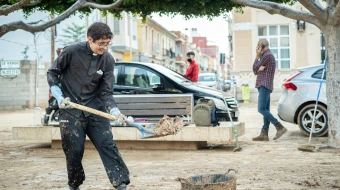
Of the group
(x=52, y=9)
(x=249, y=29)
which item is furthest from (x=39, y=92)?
(x=52, y=9)

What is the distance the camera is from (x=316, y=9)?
400 inches

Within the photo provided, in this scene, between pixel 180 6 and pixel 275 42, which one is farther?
pixel 275 42

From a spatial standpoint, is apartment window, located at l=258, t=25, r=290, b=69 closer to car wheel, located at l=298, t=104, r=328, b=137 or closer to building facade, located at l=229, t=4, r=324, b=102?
building facade, located at l=229, t=4, r=324, b=102

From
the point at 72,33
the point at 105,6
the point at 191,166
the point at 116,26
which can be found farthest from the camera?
the point at 116,26

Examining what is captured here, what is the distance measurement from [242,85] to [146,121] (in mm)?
19034

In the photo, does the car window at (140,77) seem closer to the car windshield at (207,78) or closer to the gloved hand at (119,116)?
the gloved hand at (119,116)

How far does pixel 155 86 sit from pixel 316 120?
349 cm

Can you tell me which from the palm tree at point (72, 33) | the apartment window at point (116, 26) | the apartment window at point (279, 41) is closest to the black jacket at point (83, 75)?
the apartment window at point (279, 41)

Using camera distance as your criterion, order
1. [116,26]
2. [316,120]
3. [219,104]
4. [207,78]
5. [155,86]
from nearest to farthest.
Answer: [219,104]
[155,86]
[316,120]
[207,78]
[116,26]

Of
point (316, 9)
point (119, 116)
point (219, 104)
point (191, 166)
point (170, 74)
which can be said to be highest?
point (316, 9)

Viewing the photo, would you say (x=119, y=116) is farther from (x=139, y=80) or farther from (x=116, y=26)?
(x=116, y=26)

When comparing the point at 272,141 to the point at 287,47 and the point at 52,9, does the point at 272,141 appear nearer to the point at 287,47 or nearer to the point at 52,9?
the point at 52,9

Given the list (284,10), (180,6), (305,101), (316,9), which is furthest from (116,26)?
(316,9)

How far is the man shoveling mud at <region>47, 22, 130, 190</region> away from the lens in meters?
5.57
